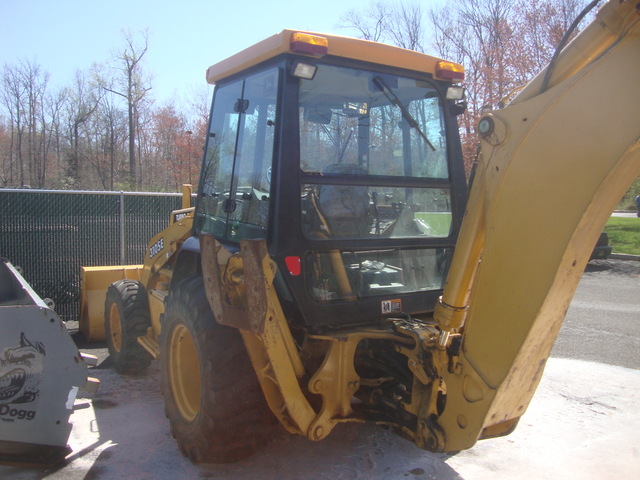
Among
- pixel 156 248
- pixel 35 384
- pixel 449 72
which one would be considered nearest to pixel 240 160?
pixel 449 72

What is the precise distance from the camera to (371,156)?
3.74m

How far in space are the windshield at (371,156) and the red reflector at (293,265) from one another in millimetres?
184

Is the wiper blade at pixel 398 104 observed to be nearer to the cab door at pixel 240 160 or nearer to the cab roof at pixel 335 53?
the cab roof at pixel 335 53

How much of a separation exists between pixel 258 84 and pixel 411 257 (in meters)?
1.48

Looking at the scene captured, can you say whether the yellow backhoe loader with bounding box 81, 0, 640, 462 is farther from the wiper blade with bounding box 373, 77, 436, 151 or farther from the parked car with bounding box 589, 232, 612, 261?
the parked car with bounding box 589, 232, 612, 261

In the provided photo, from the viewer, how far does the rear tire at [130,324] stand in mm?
5352

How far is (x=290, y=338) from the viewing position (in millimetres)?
3203

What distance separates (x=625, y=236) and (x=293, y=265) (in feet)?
55.8

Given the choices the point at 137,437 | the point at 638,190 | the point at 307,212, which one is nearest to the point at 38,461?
the point at 137,437

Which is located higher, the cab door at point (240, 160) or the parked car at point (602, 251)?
the cab door at point (240, 160)

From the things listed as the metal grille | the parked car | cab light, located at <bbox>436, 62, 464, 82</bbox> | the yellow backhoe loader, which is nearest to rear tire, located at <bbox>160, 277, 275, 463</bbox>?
the yellow backhoe loader

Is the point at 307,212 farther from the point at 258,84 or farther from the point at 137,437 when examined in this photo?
the point at 137,437

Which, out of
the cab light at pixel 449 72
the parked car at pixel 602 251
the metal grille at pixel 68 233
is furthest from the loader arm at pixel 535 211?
the parked car at pixel 602 251

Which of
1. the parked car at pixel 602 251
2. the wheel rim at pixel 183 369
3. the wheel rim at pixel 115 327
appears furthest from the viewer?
the parked car at pixel 602 251
